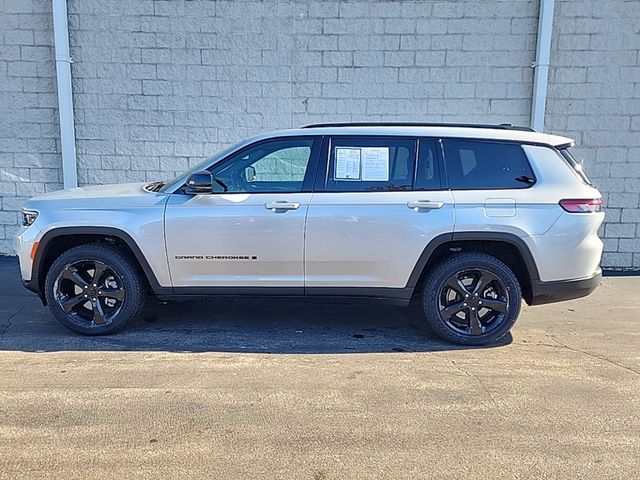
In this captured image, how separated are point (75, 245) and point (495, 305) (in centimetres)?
384

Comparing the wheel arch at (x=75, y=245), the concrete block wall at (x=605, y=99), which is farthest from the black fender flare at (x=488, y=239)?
the concrete block wall at (x=605, y=99)

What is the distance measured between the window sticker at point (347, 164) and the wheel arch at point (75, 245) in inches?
73.3

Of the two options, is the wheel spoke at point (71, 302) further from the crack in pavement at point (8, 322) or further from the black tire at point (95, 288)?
the crack in pavement at point (8, 322)

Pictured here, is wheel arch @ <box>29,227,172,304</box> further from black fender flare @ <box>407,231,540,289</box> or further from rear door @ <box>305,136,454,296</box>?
black fender flare @ <box>407,231,540,289</box>

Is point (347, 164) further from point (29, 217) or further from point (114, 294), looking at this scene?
point (29, 217)

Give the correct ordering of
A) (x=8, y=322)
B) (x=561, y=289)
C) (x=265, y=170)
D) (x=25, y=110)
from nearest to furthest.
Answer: (x=561, y=289)
(x=265, y=170)
(x=8, y=322)
(x=25, y=110)

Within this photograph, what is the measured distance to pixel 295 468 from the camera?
2844 mm

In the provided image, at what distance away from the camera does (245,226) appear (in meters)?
4.66

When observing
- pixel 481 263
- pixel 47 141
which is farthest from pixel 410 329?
pixel 47 141

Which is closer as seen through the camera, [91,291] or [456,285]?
[456,285]

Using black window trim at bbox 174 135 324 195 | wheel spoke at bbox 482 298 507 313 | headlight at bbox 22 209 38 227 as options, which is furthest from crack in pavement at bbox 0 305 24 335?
wheel spoke at bbox 482 298 507 313

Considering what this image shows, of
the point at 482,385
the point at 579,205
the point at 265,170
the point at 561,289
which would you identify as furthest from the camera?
the point at 265,170

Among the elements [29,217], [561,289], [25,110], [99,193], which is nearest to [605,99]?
[561,289]

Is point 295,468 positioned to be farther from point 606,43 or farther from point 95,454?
point 606,43
